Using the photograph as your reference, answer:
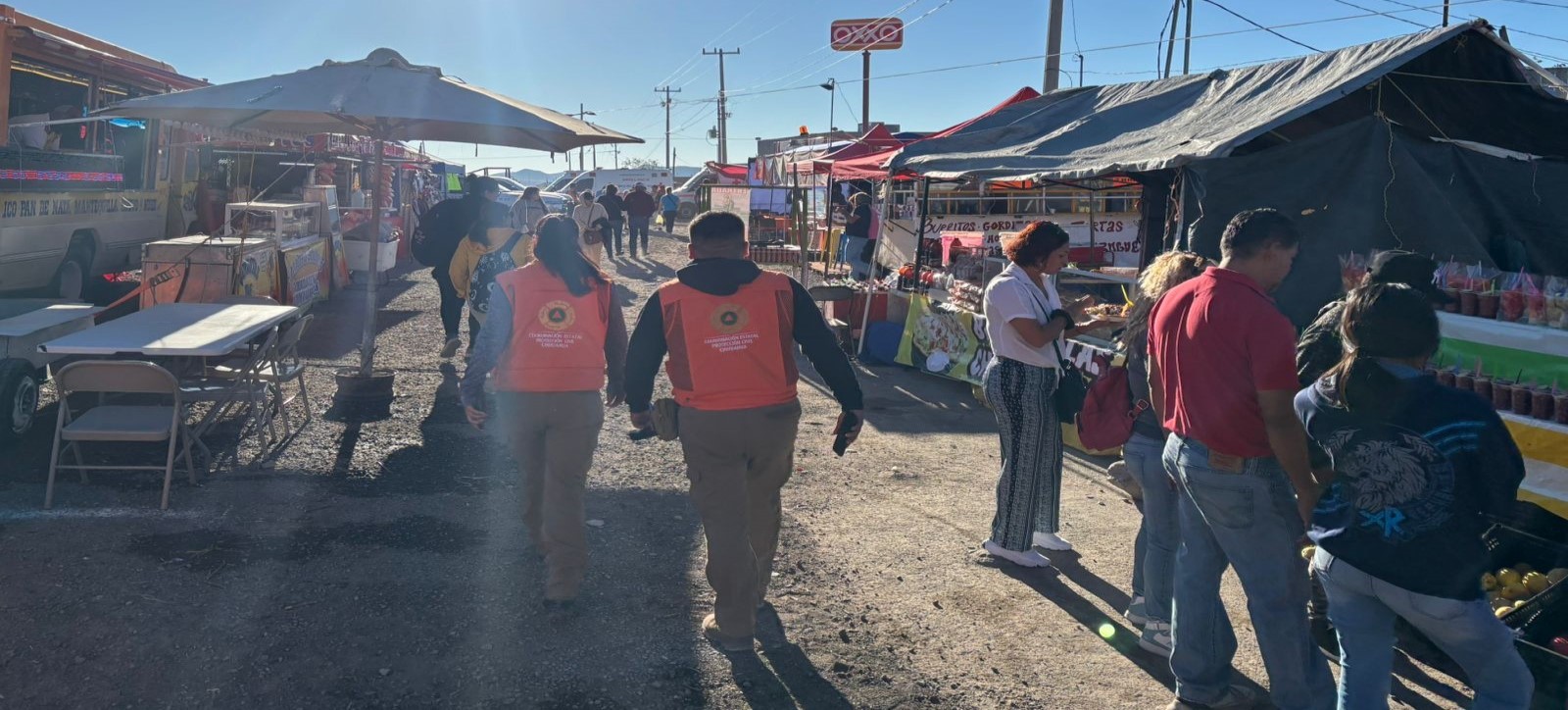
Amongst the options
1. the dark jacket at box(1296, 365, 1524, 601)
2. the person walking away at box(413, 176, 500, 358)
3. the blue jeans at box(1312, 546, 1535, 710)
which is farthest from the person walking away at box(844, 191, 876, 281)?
the dark jacket at box(1296, 365, 1524, 601)

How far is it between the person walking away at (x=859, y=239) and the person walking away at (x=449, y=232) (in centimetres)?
644

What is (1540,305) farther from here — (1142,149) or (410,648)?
(410,648)

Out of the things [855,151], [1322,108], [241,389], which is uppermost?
[855,151]

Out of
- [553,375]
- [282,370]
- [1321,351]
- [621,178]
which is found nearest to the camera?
[1321,351]

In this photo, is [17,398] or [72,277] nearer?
[17,398]

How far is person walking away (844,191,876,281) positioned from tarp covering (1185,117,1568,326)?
831cm

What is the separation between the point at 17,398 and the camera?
6.79 m

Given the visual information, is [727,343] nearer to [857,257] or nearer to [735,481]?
[735,481]

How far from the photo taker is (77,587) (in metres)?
4.78

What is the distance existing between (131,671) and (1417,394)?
439cm

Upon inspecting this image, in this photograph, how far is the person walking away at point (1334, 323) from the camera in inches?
152

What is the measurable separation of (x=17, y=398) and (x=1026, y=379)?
6172 millimetres

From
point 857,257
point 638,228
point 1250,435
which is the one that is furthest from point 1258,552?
point 638,228

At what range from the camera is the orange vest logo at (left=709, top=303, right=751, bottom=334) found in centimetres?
417
